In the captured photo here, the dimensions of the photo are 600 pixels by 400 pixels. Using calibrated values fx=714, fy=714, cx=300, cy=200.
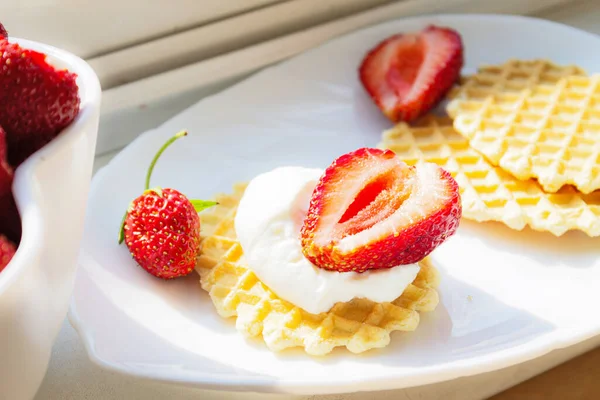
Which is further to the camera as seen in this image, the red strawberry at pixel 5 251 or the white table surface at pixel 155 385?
the white table surface at pixel 155 385

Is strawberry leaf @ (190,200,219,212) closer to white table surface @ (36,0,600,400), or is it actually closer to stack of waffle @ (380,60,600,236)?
white table surface @ (36,0,600,400)

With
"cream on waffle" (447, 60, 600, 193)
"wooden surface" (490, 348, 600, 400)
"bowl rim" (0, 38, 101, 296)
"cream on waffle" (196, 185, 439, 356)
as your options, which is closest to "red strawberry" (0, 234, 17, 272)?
"bowl rim" (0, 38, 101, 296)

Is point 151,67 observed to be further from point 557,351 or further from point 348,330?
point 557,351

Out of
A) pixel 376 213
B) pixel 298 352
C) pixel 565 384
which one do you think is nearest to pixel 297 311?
pixel 298 352

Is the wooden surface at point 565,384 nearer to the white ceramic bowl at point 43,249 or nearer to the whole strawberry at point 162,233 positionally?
the whole strawberry at point 162,233

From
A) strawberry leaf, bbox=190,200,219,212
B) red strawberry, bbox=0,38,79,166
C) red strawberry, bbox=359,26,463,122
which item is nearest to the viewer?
red strawberry, bbox=0,38,79,166

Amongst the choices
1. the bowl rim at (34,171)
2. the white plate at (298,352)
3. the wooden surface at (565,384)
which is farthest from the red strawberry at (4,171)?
the wooden surface at (565,384)
